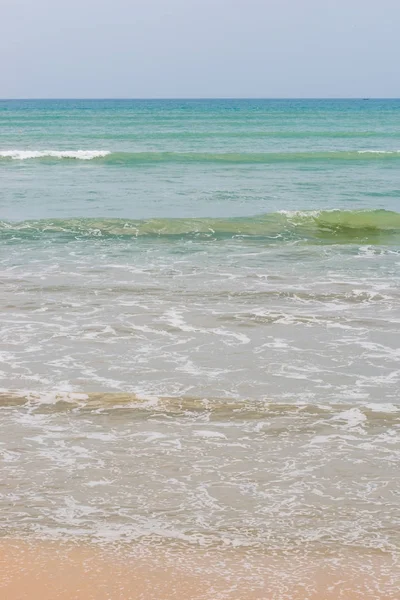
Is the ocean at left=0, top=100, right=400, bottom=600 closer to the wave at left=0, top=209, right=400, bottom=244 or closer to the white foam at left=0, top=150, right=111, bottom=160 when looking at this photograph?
the wave at left=0, top=209, right=400, bottom=244

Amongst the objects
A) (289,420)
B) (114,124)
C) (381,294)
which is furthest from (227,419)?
(114,124)

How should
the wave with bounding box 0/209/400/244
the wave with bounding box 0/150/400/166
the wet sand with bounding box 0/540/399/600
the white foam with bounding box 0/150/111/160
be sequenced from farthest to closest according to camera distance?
the white foam with bounding box 0/150/111/160 < the wave with bounding box 0/150/400/166 < the wave with bounding box 0/209/400/244 < the wet sand with bounding box 0/540/399/600

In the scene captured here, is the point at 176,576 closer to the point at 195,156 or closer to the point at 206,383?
the point at 206,383

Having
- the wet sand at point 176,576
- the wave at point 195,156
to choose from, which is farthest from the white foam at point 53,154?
the wet sand at point 176,576

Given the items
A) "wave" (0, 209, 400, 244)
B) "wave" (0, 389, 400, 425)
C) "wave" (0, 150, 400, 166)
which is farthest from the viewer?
"wave" (0, 150, 400, 166)

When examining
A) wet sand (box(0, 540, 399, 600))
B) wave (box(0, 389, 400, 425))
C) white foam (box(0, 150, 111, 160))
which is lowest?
wet sand (box(0, 540, 399, 600))

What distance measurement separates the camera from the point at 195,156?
1337 inches

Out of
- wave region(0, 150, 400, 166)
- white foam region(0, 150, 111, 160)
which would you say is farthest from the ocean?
white foam region(0, 150, 111, 160)

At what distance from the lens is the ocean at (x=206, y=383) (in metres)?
5.29

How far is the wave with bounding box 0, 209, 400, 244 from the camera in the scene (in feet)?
54.5

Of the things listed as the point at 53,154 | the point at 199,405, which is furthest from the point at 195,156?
the point at 199,405

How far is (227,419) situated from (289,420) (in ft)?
1.63

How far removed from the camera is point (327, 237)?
1692 centimetres

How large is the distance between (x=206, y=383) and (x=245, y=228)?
994 cm
